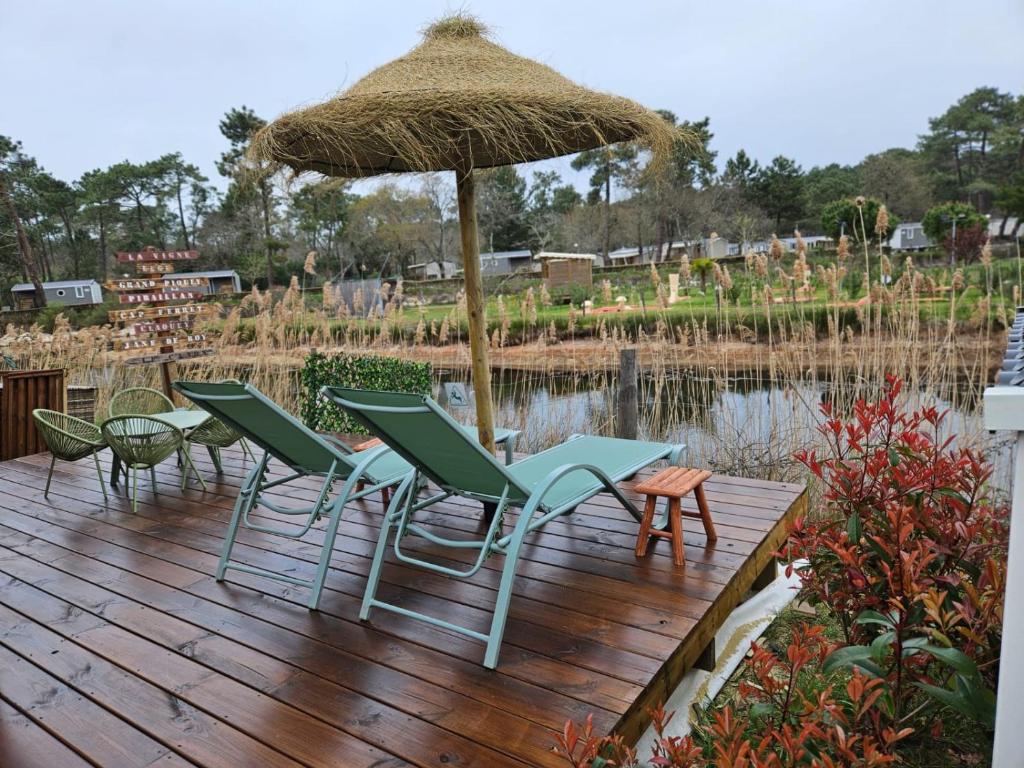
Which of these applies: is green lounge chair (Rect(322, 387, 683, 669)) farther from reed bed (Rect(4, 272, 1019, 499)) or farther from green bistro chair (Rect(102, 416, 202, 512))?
reed bed (Rect(4, 272, 1019, 499))

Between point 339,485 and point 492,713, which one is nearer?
point 492,713

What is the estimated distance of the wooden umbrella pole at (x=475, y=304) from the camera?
2787mm

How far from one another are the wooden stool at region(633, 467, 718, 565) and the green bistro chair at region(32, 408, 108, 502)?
2.91 meters

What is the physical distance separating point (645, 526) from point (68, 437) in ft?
10.2

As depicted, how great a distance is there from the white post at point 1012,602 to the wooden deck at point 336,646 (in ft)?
2.51

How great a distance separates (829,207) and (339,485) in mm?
28337

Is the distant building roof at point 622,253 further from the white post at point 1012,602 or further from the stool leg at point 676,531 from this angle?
the white post at point 1012,602

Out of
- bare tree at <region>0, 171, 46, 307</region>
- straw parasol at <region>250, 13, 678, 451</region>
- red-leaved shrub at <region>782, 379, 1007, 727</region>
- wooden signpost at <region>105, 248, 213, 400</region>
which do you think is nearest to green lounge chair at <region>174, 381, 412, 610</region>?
straw parasol at <region>250, 13, 678, 451</region>

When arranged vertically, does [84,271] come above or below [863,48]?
below

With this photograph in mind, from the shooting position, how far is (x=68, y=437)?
3.48m

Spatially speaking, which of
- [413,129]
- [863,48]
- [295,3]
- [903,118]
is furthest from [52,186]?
[903,118]

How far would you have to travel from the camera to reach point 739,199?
2881 cm

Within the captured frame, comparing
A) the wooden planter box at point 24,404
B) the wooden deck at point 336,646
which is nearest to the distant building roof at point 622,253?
the wooden planter box at point 24,404

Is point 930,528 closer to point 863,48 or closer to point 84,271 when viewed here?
point 84,271
